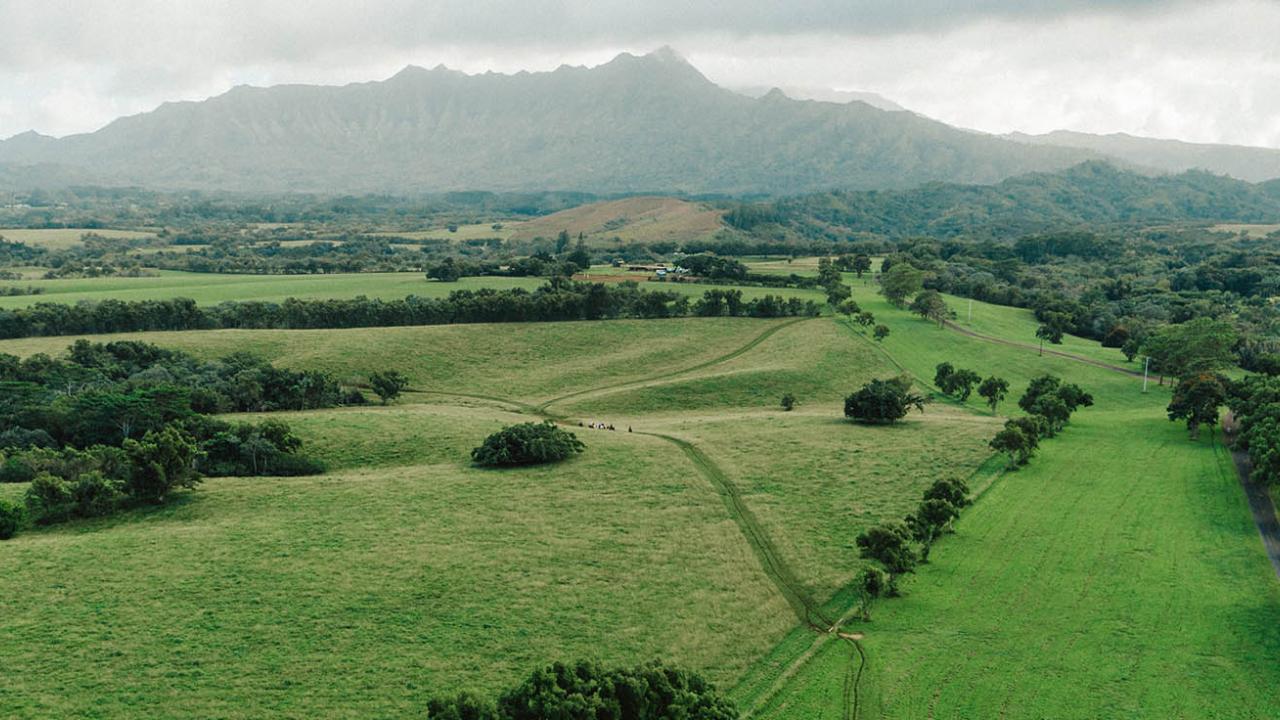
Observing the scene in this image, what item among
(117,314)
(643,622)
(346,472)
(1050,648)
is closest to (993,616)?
(1050,648)

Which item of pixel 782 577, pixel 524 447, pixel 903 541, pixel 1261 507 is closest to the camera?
pixel 903 541

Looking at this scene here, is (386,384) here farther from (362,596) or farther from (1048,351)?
(1048,351)

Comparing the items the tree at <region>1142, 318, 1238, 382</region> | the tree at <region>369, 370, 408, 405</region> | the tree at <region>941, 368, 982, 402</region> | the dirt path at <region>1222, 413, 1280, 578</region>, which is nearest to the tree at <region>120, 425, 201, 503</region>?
the tree at <region>369, 370, 408, 405</region>

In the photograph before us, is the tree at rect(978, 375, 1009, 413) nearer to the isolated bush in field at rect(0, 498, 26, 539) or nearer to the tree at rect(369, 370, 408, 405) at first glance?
the tree at rect(369, 370, 408, 405)

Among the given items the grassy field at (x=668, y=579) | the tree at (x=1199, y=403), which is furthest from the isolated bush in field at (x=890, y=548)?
the tree at (x=1199, y=403)

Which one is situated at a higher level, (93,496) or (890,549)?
(890,549)

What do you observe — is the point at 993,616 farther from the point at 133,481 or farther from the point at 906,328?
the point at 906,328

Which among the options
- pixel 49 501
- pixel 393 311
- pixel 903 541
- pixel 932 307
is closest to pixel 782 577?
pixel 903 541
